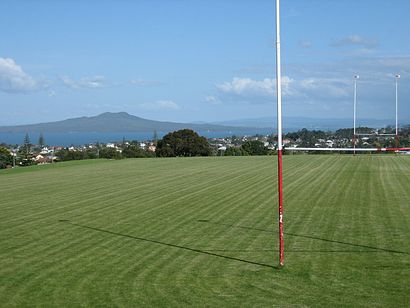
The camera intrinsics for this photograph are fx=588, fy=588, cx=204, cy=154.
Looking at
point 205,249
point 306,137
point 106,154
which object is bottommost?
point 205,249

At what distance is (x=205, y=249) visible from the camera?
12930mm

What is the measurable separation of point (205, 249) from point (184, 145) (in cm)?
6346

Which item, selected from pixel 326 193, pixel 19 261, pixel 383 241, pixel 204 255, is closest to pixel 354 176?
pixel 326 193

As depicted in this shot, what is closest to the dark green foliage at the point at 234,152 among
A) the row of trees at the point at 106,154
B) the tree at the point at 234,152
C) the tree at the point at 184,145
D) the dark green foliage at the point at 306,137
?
the tree at the point at 234,152

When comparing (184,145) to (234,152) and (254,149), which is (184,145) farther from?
(254,149)

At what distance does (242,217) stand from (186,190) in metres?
8.89

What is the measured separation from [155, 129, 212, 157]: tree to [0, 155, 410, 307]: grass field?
50216mm

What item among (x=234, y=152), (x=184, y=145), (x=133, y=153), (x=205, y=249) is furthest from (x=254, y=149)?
(x=205, y=249)

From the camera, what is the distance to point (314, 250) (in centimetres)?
1259

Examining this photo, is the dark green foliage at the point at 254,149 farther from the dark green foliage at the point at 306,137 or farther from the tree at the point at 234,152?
the dark green foliage at the point at 306,137

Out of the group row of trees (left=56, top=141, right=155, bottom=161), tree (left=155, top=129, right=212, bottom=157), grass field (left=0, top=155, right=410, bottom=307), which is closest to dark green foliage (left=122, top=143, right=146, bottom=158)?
row of trees (left=56, top=141, right=155, bottom=161)

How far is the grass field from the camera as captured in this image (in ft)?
30.7

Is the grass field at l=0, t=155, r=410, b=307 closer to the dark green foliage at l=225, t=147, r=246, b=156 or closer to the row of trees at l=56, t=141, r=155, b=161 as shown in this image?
the dark green foliage at l=225, t=147, r=246, b=156

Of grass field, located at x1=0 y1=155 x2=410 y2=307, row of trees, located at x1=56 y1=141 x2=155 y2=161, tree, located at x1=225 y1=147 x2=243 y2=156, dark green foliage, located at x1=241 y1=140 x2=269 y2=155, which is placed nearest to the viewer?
grass field, located at x1=0 y1=155 x2=410 y2=307
